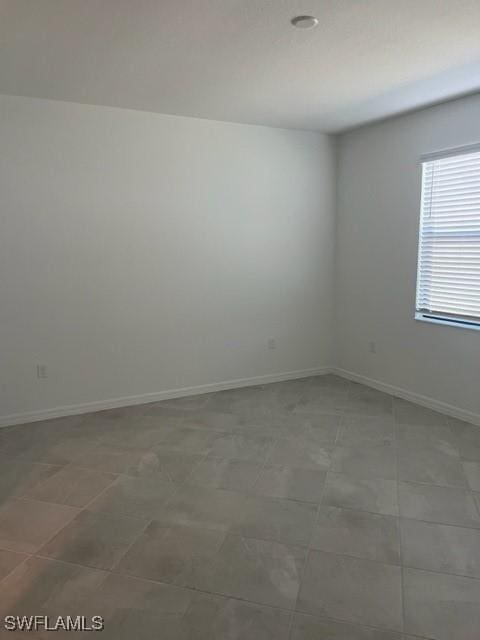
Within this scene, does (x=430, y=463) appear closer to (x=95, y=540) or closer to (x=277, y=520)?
(x=277, y=520)

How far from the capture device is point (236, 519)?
2.41 meters

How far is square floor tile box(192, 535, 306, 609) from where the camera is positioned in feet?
6.21

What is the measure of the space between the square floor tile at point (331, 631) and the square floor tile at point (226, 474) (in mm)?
989

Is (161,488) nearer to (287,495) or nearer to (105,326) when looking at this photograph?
(287,495)

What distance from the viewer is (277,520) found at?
240 centimetres

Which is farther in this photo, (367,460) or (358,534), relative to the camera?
(367,460)

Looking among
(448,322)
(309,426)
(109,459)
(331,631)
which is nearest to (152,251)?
(109,459)

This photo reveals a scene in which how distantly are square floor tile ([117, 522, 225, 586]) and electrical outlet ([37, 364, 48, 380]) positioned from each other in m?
1.89

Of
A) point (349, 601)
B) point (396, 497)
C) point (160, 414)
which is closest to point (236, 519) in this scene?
point (349, 601)

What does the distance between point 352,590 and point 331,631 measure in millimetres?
238

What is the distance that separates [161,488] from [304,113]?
313cm

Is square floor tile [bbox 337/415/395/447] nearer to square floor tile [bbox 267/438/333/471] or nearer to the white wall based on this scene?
square floor tile [bbox 267/438/333/471]

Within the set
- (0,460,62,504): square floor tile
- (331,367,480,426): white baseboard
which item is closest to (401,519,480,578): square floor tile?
(331,367,480,426): white baseboard

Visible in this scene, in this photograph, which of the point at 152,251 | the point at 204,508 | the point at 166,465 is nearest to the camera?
the point at 204,508
